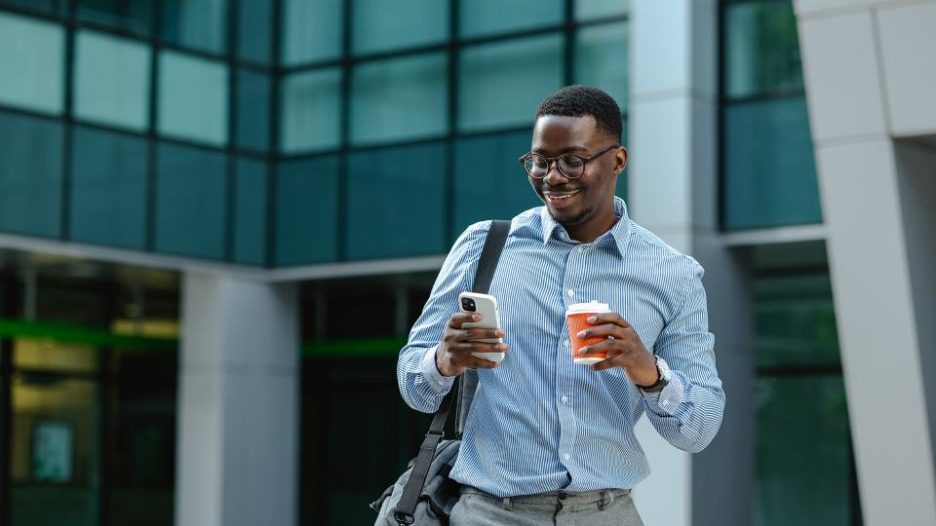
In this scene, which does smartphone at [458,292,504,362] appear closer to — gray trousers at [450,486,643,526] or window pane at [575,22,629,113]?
gray trousers at [450,486,643,526]

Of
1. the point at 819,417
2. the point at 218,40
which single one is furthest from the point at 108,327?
the point at 819,417

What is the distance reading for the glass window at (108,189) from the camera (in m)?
16.9

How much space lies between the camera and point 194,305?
1914 cm

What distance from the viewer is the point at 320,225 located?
18578 millimetres

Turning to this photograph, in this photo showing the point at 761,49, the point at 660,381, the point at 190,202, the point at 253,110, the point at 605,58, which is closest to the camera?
the point at 660,381

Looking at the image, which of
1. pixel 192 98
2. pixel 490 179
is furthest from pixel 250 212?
pixel 490 179

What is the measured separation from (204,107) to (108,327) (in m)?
3.66

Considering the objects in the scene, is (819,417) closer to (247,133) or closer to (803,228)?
(803,228)

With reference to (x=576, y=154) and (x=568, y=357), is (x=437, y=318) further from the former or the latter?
(x=576, y=154)

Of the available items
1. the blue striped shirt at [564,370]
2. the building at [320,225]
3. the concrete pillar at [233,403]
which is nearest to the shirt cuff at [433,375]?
the blue striped shirt at [564,370]

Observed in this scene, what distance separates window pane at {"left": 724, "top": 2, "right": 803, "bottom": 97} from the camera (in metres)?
15.3

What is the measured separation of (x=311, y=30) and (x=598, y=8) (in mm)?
4257

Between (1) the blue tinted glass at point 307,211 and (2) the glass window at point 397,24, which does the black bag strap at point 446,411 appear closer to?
(2) the glass window at point 397,24

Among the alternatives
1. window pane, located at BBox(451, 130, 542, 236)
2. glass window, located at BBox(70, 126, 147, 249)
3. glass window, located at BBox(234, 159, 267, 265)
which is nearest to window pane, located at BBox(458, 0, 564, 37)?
window pane, located at BBox(451, 130, 542, 236)
